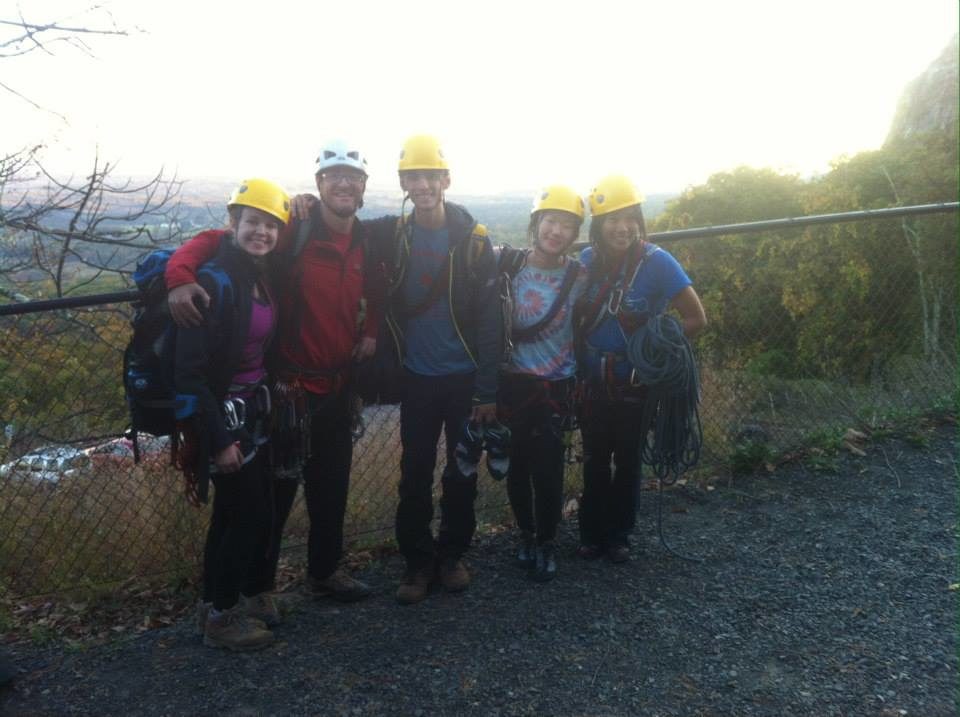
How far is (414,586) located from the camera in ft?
12.2

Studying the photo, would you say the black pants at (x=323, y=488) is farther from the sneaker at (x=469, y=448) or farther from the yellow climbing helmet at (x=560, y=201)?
the yellow climbing helmet at (x=560, y=201)

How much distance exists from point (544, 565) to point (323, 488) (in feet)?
3.87

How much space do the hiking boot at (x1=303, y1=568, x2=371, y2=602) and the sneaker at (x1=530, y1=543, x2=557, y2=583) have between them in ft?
2.77

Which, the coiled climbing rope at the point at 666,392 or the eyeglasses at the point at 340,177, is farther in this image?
the coiled climbing rope at the point at 666,392

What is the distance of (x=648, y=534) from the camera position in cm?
444

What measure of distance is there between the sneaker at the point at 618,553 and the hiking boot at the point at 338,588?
127 cm

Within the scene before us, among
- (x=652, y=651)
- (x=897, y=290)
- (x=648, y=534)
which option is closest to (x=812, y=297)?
(x=897, y=290)

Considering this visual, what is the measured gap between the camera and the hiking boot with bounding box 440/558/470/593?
149 inches

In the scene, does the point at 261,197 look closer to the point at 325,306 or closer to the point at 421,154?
the point at 325,306

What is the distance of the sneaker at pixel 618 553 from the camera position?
159 inches

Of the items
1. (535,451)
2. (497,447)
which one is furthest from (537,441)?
(497,447)

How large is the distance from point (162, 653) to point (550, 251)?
249 centimetres

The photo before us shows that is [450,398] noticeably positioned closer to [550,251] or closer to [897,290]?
[550,251]

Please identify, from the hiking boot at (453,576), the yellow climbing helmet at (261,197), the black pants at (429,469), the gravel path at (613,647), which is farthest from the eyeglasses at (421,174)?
the gravel path at (613,647)
